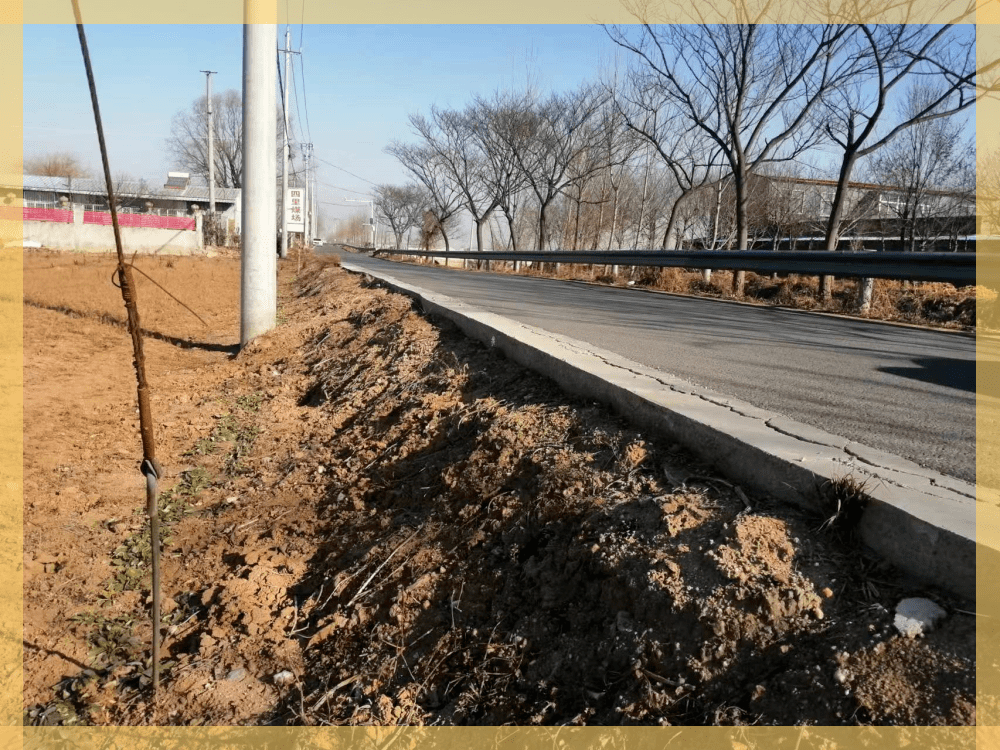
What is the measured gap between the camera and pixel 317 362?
22.7 ft

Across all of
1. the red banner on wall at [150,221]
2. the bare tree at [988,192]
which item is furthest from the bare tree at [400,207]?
the bare tree at [988,192]

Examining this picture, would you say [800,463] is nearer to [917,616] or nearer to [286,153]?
[917,616]

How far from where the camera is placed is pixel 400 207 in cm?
9269

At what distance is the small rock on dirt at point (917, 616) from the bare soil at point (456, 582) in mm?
28

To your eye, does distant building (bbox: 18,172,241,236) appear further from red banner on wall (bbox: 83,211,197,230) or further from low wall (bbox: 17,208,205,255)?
low wall (bbox: 17,208,205,255)

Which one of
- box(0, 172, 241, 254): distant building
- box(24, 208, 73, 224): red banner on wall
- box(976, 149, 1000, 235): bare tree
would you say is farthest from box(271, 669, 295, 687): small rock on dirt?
box(24, 208, 73, 224): red banner on wall

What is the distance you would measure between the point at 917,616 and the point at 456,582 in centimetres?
149

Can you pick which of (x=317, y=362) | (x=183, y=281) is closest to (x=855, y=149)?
(x=317, y=362)

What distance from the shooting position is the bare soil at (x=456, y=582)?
177 cm

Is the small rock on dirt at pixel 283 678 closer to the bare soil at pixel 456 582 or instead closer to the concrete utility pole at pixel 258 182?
the bare soil at pixel 456 582

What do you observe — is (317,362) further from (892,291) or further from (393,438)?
(892,291)

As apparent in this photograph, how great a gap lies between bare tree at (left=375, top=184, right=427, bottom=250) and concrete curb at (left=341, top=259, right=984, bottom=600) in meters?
80.8

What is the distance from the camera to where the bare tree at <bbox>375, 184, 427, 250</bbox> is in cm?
8625

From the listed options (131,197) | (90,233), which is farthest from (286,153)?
(131,197)
